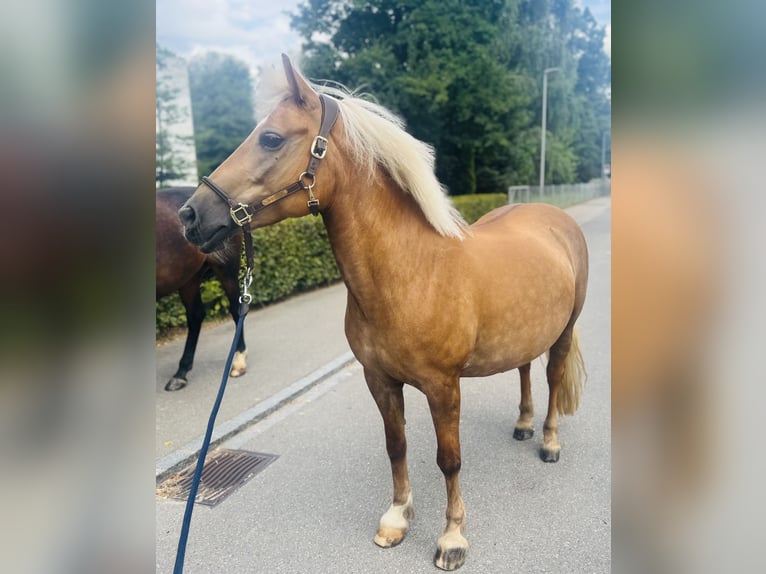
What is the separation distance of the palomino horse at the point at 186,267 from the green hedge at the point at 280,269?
125 centimetres

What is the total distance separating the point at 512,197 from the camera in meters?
20.3

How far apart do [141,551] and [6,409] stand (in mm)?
368

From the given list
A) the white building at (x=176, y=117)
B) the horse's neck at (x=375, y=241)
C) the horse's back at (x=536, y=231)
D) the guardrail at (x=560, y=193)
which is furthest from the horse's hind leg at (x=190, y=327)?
the guardrail at (x=560, y=193)

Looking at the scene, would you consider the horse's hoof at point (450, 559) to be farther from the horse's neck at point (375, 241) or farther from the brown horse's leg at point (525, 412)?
the brown horse's leg at point (525, 412)

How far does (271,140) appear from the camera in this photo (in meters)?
1.87

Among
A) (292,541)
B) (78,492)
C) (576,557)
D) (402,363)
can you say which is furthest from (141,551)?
(576,557)

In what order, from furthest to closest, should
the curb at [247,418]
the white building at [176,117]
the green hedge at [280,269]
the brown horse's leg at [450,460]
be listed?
the white building at [176,117] → the green hedge at [280,269] → the curb at [247,418] → the brown horse's leg at [450,460]

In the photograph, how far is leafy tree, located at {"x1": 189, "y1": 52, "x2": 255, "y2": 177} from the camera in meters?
31.6

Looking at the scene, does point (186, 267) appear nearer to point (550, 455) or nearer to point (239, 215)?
point (239, 215)

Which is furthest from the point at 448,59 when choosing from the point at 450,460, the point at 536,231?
the point at 450,460

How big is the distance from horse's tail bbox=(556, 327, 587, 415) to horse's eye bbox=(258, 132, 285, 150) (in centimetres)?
245

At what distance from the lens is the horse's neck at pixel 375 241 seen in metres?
2.07

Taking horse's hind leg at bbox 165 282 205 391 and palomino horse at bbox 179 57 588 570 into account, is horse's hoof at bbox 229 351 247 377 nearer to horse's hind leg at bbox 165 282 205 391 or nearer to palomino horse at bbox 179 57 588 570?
horse's hind leg at bbox 165 282 205 391

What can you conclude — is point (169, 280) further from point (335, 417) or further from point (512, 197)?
point (512, 197)
